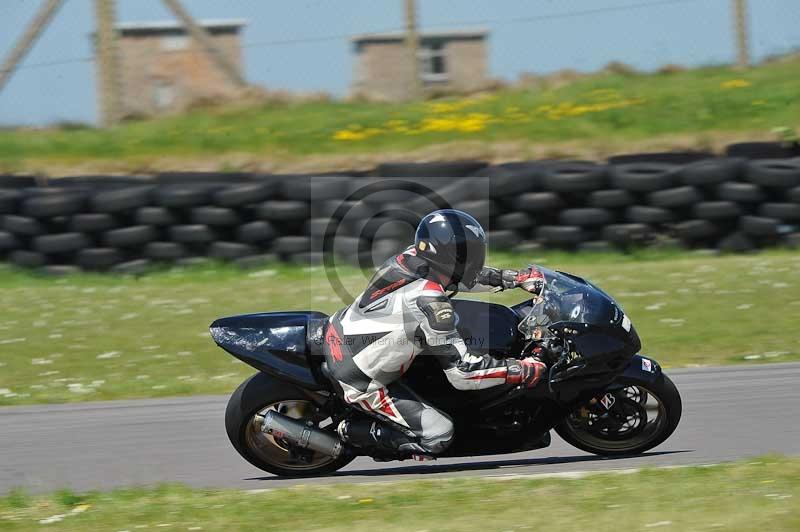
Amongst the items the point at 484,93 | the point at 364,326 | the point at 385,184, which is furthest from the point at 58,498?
the point at 484,93

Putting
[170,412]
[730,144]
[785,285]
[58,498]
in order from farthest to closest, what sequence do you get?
[730,144], [785,285], [170,412], [58,498]

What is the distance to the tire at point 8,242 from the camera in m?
12.4

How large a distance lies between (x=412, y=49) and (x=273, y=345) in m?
9.55

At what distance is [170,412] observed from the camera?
25.3 feet

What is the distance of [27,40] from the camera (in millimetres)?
14664

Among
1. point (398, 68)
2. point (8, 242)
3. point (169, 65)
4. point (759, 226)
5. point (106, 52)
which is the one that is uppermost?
point (106, 52)

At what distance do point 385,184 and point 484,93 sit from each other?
4.36 meters

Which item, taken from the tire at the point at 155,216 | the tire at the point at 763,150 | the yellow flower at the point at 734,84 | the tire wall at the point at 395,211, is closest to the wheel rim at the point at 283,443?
the tire wall at the point at 395,211

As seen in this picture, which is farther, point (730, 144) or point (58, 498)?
point (730, 144)

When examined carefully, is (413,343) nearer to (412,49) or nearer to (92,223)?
(92,223)

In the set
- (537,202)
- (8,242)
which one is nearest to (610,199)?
(537,202)

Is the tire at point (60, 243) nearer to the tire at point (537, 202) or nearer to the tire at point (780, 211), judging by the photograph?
the tire at point (537, 202)

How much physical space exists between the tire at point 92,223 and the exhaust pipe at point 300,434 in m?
6.84

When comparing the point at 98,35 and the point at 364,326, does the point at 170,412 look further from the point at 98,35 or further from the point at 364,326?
the point at 98,35
